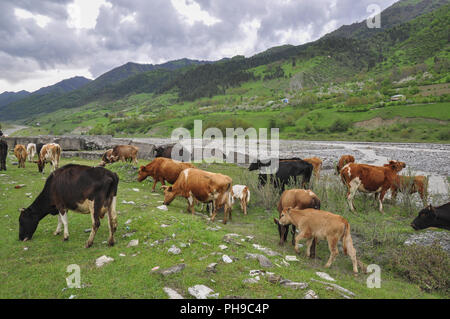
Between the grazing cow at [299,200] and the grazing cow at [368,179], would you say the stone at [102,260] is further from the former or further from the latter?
the grazing cow at [368,179]

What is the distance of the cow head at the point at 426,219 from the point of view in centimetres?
729

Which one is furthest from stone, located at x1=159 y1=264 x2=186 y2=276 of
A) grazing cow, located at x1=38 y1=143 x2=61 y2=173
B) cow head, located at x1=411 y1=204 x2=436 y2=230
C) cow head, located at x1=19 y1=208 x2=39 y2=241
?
grazing cow, located at x1=38 y1=143 x2=61 y2=173

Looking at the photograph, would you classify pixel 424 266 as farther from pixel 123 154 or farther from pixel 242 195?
pixel 123 154

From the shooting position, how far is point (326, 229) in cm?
591

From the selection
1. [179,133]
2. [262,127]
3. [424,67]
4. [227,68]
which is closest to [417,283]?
[262,127]

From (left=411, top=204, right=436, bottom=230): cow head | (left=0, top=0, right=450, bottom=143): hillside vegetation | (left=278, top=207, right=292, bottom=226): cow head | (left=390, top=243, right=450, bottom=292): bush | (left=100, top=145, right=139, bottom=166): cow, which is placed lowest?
(left=390, top=243, right=450, bottom=292): bush

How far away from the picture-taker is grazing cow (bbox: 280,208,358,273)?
18.8 ft

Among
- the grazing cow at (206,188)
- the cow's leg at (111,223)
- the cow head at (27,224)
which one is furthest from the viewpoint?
the grazing cow at (206,188)

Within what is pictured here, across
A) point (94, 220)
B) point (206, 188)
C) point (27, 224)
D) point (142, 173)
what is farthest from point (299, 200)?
point (142, 173)

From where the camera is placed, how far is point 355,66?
452ft

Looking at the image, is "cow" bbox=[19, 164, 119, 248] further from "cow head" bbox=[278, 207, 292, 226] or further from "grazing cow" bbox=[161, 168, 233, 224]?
"cow head" bbox=[278, 207, 292, 226]

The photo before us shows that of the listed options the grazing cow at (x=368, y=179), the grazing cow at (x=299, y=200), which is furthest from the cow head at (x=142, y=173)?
the grazing cow at (x=368, y=179)
